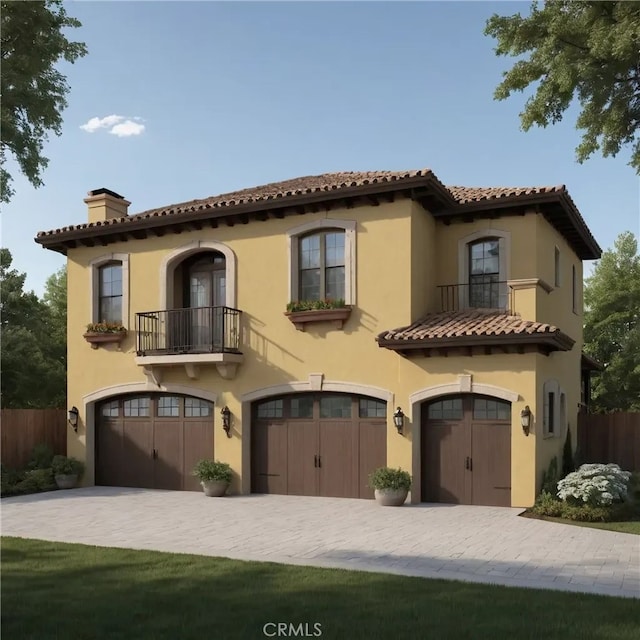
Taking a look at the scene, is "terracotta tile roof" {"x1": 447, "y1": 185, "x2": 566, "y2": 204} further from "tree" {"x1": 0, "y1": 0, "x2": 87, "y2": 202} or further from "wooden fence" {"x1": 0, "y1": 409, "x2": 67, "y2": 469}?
"wooden fence" {"x1": 0, "y1": 409, "x2": 67, "y2": 469}

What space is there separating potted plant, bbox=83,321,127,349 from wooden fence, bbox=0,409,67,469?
106 inches

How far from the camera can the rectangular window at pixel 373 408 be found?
17.6m

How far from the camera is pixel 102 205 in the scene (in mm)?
22547

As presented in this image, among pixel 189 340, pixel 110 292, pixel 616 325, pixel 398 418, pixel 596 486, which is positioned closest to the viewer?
pixel 596 486

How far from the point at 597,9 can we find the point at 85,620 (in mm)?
11091

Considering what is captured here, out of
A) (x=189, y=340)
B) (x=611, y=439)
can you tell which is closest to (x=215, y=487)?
(x=189, y=340)

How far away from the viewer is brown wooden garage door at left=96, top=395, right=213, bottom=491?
19.6 m

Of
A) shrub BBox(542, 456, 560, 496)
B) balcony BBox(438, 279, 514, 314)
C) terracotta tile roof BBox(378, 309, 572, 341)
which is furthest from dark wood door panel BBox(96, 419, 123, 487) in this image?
shrub BBox(542, 456, 560, 496)

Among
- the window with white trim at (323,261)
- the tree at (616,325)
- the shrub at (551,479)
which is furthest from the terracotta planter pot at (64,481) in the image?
the tree at (616,325)

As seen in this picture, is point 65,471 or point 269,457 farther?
Result: point 65,471

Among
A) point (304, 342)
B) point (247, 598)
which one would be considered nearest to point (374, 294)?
point (304, 342)

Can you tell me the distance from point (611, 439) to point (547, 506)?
7.78m

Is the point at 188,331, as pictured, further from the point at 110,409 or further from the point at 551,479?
the point at 551,479

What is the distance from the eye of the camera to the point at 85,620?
7.47 metres
